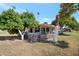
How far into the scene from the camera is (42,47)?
7551 millimetres

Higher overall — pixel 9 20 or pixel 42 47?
pixel 9 20

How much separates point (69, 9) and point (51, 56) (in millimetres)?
723

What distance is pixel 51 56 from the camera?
7.51 m

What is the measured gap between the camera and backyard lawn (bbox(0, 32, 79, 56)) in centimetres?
752

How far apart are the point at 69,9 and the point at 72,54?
0.65m

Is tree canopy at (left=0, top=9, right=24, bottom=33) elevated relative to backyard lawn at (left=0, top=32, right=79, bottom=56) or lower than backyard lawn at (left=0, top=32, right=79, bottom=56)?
elevated

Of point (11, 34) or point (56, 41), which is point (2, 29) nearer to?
point (11, 34)

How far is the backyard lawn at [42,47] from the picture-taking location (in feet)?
24.7

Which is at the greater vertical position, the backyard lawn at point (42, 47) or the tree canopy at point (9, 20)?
the tree canopy at point (9, 20)

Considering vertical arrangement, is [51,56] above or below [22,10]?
below

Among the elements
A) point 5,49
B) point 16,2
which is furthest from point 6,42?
point 16,2

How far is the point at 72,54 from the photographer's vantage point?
7520 mm

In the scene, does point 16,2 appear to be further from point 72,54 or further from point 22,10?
point 72,54

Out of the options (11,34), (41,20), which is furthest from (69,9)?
(11,34)
